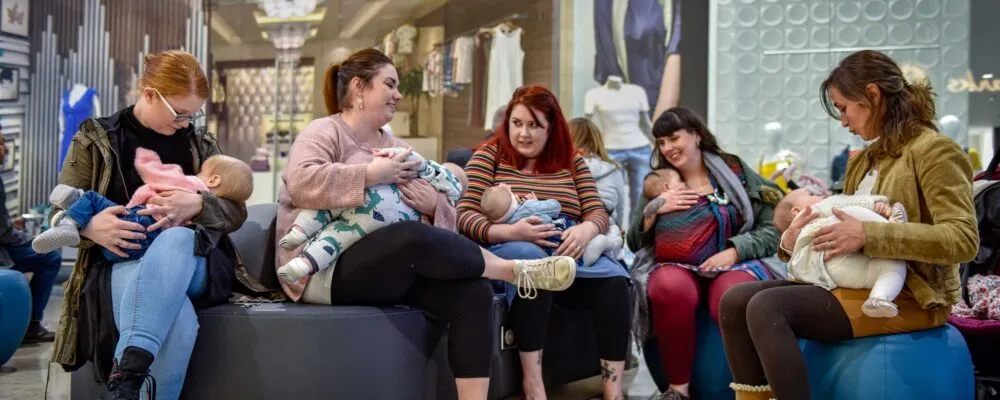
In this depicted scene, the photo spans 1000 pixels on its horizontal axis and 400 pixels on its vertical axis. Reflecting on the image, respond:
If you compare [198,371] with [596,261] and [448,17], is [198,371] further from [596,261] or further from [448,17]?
[448,17]

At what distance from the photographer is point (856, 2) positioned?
762 cm

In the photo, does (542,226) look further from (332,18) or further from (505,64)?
(332,18)

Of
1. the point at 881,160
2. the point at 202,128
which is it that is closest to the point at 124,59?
the point at 202,128

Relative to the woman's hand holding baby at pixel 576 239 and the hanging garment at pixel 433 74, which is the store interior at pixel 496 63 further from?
the woman's hand holding baby at pixel 576 239

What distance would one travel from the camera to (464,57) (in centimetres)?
830

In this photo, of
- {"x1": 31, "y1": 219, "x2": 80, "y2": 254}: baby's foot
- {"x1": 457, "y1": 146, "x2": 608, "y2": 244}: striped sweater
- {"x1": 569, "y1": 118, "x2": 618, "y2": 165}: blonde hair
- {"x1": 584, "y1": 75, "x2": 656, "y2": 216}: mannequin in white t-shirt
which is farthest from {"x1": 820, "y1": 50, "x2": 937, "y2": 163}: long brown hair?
{"x1": 584, "y1": 75, "x2": 656, "y2": 216}: mannequin in white t-shirt

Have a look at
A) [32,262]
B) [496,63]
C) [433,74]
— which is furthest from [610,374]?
[433,74]

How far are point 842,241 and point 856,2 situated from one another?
584cm

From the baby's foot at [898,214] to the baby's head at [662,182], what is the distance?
45.1 inches

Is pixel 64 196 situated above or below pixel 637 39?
below

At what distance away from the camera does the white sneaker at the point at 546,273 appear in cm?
276

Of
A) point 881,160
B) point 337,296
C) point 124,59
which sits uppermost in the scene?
point 124,59

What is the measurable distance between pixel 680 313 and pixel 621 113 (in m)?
4.79

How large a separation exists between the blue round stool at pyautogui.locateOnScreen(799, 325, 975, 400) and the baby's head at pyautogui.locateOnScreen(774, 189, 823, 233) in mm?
482
